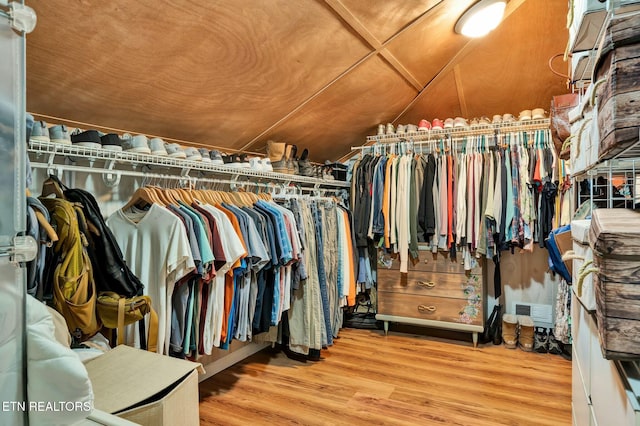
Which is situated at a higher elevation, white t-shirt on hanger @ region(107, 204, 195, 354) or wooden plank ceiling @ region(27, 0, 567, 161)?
wooden plank ceiling @ region(27, 0, 567, 161)

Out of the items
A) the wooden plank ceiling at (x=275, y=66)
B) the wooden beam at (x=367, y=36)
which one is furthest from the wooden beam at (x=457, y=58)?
the wooden beam at (x=367, y=36)

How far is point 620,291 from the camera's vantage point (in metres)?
0.73

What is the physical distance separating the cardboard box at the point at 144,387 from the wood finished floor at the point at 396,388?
1002 mm

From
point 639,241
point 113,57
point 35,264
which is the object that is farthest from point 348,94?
point 639,241

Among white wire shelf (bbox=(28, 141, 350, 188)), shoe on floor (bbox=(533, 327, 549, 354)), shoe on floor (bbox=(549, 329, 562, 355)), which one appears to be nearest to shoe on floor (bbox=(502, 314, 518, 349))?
shoe on floor (bbox=(533, 327, 549, 354))

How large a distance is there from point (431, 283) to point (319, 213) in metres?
1.20

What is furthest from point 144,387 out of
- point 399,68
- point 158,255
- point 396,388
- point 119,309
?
point 399,68

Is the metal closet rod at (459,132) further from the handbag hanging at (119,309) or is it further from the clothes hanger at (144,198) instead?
the handbag hanging at (119,309)

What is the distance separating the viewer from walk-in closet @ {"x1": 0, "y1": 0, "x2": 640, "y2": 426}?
779 mm

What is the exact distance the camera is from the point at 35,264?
137 centimetres

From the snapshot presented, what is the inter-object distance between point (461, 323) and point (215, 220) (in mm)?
2329

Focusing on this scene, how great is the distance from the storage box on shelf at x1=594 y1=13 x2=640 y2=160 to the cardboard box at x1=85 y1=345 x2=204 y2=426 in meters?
1.31

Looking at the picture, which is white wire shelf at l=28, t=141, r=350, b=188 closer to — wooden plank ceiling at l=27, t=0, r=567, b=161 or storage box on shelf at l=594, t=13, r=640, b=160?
wooden plank ceiling at l=27, t=0, r=567, b=161

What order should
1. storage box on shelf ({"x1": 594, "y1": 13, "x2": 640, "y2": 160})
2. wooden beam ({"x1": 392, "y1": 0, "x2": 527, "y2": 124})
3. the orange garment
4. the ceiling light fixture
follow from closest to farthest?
storage box on shelf ({"x1": 594, "y1": 13, "x2": 640, "y2": 160}) < the orange garment < the ceiling light fixture < wooden beam ({"x1": 392, "y1": 0, "x2": 527, "y2": 124})
